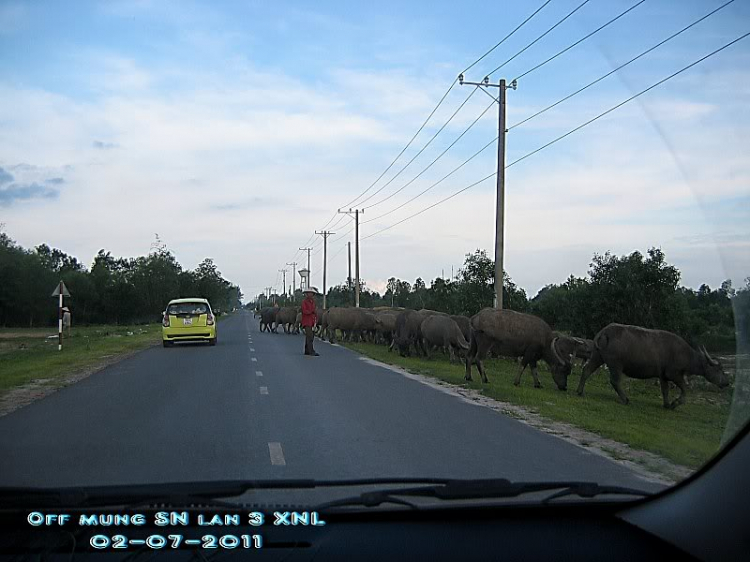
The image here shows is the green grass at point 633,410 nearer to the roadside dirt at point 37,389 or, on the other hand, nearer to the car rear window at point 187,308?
the roadside dirt at point 37,389

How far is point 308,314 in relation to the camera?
28.6 m

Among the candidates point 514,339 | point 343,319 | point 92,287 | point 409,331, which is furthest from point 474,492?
point 92,287

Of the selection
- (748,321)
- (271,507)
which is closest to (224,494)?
(271,507)

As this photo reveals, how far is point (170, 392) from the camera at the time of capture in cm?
1586

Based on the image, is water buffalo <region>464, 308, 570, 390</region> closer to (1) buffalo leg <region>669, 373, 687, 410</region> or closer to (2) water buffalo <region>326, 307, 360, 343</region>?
(1) buffalo leg <region>669, 373, 687, 410</region>

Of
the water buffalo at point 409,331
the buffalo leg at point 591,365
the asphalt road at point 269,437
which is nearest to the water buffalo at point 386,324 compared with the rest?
the water buffalo at point 409,331

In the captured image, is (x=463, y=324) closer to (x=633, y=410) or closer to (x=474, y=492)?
(x=633, y=410)

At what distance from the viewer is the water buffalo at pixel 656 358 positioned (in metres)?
17.8

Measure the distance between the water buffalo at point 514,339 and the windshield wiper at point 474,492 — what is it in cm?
1610

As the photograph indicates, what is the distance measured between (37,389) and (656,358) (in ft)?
43.4

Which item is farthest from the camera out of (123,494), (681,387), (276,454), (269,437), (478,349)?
(478,349)

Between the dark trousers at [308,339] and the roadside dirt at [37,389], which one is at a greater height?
the dark trousers at [308,339]

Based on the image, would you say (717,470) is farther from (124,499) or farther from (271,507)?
(124,499)

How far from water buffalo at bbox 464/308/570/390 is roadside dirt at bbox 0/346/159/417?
9736mm
